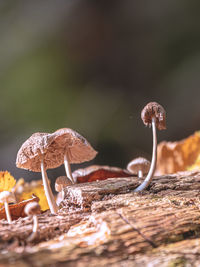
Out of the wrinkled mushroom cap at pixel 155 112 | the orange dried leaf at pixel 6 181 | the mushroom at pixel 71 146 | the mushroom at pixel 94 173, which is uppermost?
the wrinkled mushroom cap at pixel 155 112

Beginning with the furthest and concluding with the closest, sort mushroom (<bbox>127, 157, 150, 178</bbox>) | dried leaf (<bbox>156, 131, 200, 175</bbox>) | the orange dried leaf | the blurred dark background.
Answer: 1. the blurred dark background
2. dried leaf (<bbox>156, 131, 200, 175</bbox>)
3. mushroom (<bbox>127, 157, 150, 178</bbox>)
4. the orange dried leaf

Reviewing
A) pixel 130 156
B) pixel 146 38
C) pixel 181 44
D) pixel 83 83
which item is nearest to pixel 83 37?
pixel 83 83

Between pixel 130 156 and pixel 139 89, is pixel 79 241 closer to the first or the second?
pixel 130 156

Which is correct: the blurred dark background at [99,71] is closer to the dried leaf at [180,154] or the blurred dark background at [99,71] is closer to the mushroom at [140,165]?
the dried leaf at [180,154]

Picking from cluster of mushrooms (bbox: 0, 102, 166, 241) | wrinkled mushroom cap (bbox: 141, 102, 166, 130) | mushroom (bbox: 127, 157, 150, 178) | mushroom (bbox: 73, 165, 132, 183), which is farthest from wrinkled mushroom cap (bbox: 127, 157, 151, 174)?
wrinkled mushroom cap (bbox: 141, 102, 166, 130)

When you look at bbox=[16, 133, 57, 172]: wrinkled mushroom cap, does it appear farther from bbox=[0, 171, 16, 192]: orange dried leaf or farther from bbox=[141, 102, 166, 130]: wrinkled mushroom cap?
bbox=[141, 102, 166, 130]: wrinkled mushroom cap

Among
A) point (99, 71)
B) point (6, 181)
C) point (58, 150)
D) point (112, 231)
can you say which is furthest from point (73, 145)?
point (99, 71)

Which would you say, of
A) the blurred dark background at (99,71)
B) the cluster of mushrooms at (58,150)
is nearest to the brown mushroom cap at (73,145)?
the cluster of mushrooms at (58,150)
